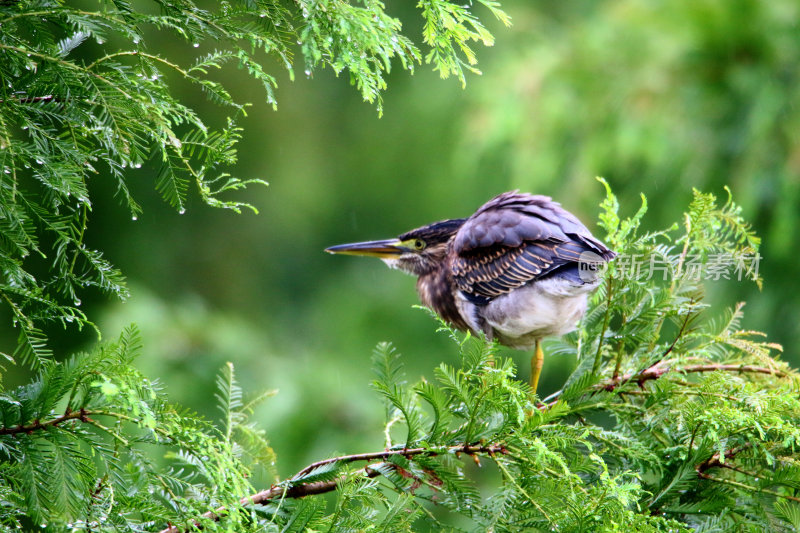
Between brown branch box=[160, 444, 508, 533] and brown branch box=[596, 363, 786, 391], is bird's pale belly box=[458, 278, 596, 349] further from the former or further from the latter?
brown branch box=[160, 444, 508, 533]

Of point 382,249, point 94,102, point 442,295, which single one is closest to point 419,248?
point 382,249

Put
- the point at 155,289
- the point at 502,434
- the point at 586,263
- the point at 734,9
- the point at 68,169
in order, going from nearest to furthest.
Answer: the point at 68,169 → the point at 502,434 → the point at 586,263 → the point at 734,9 → the point at 155,289

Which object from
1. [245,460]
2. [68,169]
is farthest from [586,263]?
[68,169]

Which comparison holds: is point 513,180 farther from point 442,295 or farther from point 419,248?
point 442,295

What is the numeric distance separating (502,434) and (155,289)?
6610 mm

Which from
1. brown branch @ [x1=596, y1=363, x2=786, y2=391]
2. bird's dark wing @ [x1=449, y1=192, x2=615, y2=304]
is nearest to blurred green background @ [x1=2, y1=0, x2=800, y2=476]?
bird's dark wing @ [x1=449, y1=192, x2=615, y2=304]

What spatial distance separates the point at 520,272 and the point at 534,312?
18 centimetres

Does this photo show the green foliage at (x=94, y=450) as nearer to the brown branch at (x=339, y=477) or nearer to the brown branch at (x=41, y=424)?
the brown branch at (x=41, y=424)

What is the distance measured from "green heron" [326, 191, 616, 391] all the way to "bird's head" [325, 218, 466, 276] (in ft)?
0.35

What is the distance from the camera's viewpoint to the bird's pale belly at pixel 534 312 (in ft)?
10.3

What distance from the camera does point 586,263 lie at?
305 cm

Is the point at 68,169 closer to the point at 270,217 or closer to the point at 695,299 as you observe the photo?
the point at 695,299

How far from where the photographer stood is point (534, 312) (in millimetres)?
3230

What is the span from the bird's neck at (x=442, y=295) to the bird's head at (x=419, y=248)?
68 millimetres
